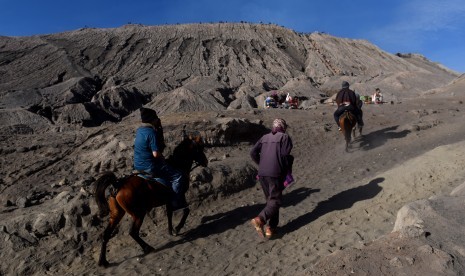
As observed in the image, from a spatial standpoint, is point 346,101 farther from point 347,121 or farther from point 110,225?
point 110,225

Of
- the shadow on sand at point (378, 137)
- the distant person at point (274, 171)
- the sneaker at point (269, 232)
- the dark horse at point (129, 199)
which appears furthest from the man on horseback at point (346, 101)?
the dark horse at point (129, 199)

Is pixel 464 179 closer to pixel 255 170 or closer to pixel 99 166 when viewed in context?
pixel 255 170

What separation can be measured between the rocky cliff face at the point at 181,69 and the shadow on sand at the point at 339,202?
15.9 m

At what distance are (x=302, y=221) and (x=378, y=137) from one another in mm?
6709

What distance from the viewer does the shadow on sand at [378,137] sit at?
10822mm

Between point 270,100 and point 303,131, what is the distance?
23.9ft

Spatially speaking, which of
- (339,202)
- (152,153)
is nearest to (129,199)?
(152,153)

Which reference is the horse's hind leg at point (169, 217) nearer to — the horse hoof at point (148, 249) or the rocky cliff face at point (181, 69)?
the horse hoof at point (148, 249)

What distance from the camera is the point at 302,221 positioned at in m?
5.91

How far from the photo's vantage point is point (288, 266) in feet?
14.8

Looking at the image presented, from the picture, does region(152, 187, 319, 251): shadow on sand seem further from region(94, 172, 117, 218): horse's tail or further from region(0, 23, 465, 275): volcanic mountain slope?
region(94, 172, 117, 218): horse's tail

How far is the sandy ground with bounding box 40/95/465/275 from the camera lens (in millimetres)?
4875

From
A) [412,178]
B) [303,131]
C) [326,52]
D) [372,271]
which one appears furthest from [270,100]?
[326,52]

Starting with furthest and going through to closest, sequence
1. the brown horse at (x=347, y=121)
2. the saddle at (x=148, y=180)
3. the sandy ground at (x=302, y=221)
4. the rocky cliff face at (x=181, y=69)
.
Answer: the rocky cliff face at (x=181, y=69)
the brown horse at (x=347, y=121)
the saddle at (x=148, y=180)
the sandy ground at (x=302, y=221)
